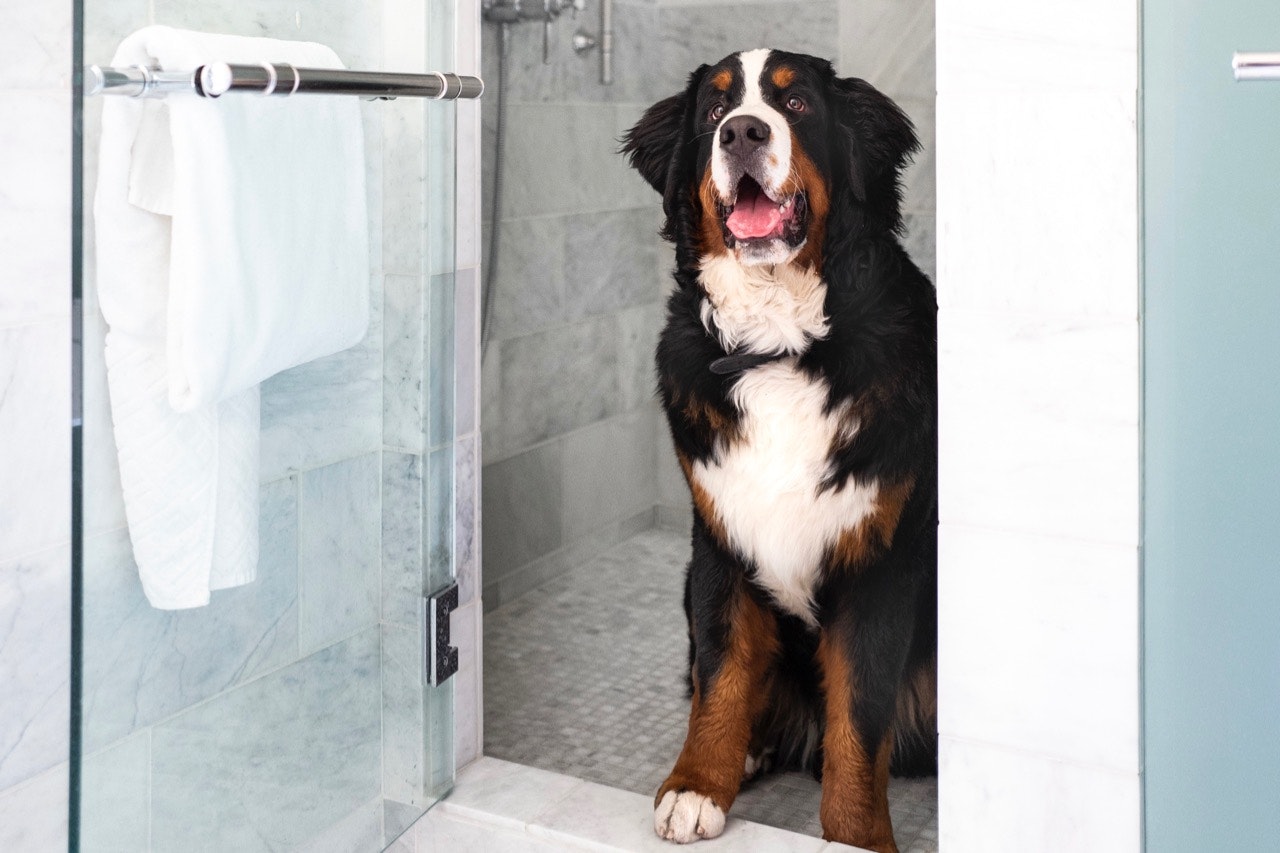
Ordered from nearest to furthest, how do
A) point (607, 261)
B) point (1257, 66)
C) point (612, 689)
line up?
point (1257, 66)
point (612, 689)
point (607, 261)

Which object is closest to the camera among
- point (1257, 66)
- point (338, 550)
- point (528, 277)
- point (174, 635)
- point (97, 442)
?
point (1257, 66)

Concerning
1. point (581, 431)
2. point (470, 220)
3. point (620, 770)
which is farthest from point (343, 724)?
point (581, 431)

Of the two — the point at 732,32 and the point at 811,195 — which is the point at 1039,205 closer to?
the point at 811,195

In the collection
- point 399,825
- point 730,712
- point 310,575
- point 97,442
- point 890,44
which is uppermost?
point 890,44

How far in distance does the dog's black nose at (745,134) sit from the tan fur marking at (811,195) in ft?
0.16

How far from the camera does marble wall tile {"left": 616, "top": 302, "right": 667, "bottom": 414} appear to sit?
10.2ft

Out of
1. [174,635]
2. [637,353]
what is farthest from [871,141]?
[637,353]

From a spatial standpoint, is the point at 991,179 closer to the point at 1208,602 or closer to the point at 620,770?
the point at 1208,602

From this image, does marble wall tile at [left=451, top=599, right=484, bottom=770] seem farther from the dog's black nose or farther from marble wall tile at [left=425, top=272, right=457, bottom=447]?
the dog's black nose

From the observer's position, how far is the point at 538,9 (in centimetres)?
268

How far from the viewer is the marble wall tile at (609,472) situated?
2986mm

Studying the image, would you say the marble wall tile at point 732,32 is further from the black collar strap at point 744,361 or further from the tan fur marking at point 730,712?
the tan fur marking at point 730,712

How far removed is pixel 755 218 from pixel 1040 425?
0.46 metres

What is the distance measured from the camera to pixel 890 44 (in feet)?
8.81
